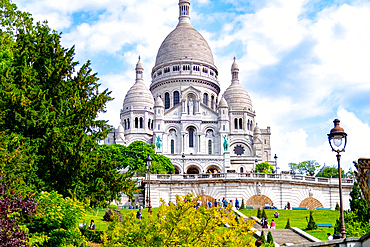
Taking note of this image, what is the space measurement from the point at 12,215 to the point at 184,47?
3248 inches

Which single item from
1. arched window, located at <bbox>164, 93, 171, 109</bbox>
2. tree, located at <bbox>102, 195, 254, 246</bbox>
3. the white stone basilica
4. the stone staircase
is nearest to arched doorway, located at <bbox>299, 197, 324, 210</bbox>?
the stone staircase

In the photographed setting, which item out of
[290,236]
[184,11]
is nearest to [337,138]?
[290,236]

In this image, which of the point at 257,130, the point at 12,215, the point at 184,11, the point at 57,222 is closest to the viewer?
the point at 12,215

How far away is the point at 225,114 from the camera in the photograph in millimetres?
79812

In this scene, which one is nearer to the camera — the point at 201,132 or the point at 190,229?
the point at 190,229

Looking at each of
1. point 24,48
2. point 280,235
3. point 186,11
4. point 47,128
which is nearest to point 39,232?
point 47,128

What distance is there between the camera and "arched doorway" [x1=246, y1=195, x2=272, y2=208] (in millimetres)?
44625

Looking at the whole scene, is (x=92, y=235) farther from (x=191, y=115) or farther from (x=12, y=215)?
(x=191, y=115)

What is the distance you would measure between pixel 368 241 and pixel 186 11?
98147 mm

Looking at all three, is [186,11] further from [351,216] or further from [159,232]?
[159,232]

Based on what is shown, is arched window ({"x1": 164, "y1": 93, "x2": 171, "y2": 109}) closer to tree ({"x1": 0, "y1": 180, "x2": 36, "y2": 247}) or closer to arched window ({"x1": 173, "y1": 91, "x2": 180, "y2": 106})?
arched window ({"x1": 173, "y1": 91, "x2": 180, "y2": 106})

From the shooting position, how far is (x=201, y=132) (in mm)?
78625

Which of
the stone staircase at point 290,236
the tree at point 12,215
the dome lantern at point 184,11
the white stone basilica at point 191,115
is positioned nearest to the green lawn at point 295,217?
the stone staircase at point 290,236

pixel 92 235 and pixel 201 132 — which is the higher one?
pixel 201 132
